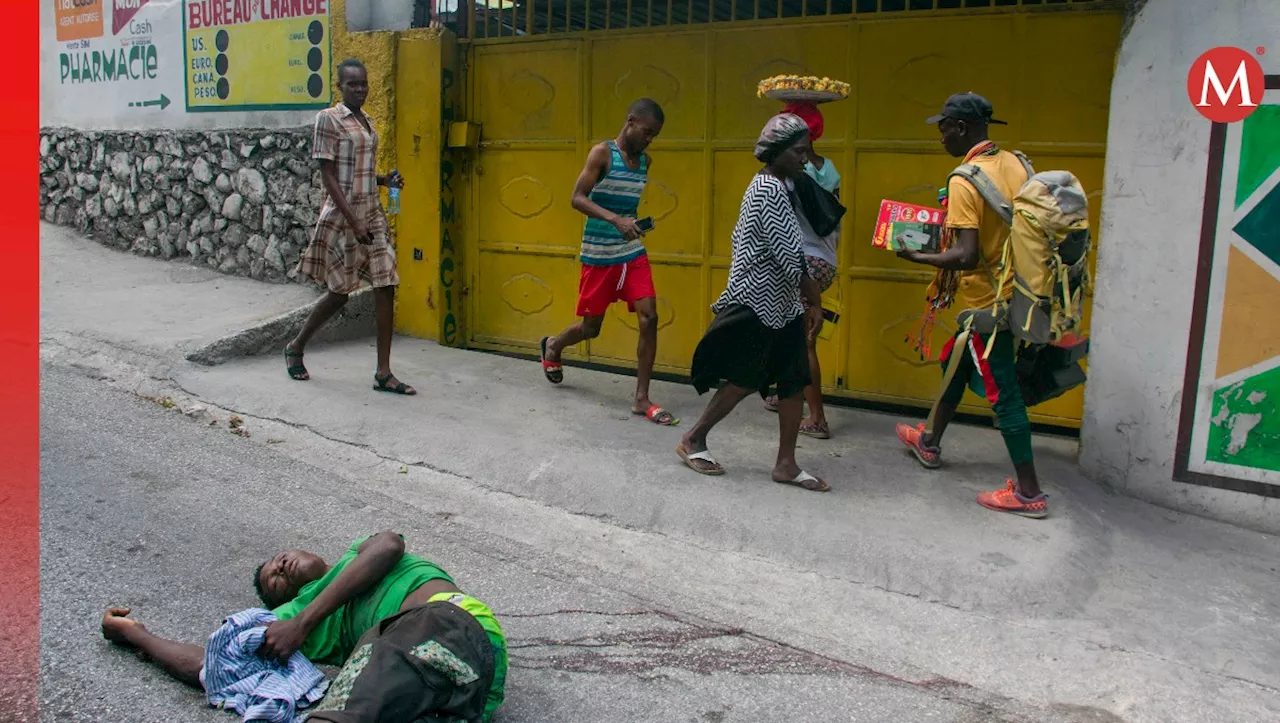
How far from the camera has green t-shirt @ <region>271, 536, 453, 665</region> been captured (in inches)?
120

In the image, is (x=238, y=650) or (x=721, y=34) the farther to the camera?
(x=721, y=34)

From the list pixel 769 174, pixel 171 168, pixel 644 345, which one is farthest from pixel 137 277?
pixel 769 174

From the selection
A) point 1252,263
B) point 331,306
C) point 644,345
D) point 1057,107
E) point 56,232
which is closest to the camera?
point 1252,263

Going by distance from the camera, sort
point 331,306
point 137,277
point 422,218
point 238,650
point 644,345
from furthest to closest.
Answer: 1. point 137,277
2. point 422,218
3. point 331,306
4. point 644,345
5. point 238,650

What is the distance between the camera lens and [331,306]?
20.5 feet

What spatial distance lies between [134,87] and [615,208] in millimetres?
5646

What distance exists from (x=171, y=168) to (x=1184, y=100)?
7593 millimetres

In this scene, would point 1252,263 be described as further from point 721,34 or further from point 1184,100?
point 721,34

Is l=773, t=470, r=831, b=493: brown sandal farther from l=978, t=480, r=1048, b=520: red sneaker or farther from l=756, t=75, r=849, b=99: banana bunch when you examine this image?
l=756, t=75, r=849, b=99: banana bunch

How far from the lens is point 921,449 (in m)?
5.12

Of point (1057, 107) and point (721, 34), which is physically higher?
point (721, 34)

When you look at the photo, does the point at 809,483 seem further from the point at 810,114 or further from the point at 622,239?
the point at 810,114
